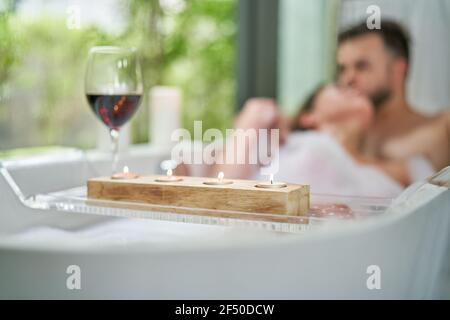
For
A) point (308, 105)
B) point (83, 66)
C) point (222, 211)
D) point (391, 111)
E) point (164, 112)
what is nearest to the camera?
point (222, 211)

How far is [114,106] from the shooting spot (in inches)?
36.7

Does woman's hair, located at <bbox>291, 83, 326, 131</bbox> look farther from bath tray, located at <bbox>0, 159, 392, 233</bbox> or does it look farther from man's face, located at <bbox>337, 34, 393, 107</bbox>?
bath tray, located at <bbox>0, 159, 392, 233</bbox>

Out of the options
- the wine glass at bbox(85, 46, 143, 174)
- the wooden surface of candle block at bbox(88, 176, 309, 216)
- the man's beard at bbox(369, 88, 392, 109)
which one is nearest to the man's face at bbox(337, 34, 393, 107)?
the man's beard at bbox(369, 88, 392, 109)

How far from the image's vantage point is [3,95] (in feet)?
7.06

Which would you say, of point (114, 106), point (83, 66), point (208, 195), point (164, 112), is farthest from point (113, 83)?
point (83, 66)

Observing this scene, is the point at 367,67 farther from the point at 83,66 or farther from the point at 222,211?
the point at 222,211

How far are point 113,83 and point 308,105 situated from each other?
168 centimetres

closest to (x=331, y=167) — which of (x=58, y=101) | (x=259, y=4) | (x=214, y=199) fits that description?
(x=259, y=4)

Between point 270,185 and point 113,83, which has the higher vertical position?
point 113,83

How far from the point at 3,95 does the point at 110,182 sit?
5.00 ft

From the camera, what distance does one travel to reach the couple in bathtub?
2.19 m

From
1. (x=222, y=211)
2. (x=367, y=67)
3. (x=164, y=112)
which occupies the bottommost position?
(x=222, y=211)

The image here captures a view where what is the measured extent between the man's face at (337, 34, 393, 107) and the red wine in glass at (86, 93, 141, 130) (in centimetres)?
164

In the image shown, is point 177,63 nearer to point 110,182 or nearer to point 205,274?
point 110,182
